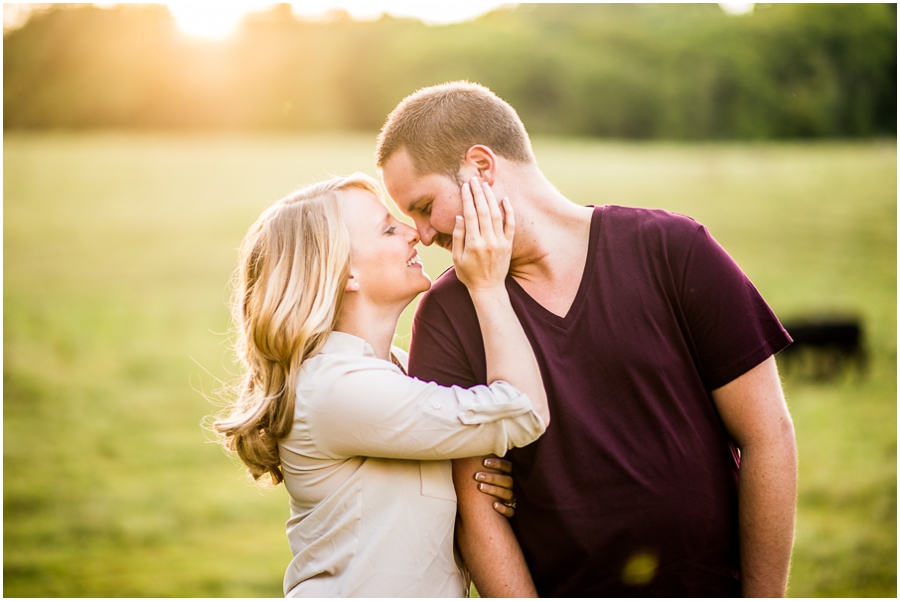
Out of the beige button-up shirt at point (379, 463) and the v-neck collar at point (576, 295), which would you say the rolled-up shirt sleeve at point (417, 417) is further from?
the v-neck collar at point (576, 295)

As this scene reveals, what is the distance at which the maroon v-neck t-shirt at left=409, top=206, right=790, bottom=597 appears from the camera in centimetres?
201

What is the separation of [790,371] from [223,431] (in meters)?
11.0

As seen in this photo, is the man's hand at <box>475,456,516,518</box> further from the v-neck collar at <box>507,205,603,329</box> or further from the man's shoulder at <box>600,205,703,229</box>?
the man's shoulder at <box>600,205,703,229</box>

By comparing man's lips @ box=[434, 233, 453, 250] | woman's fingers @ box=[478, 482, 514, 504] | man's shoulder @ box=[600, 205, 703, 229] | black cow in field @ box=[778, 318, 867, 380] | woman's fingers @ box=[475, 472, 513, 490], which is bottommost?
black cow in field @ box=[778, 318, 867, 380]

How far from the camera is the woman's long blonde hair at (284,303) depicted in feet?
6.86

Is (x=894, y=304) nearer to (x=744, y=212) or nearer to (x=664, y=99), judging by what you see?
(x=744, y=212)

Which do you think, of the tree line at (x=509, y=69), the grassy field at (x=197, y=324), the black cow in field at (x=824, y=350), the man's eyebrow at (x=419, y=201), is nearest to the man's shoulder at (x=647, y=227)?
the man's eyebrow at (x=419, y=201)

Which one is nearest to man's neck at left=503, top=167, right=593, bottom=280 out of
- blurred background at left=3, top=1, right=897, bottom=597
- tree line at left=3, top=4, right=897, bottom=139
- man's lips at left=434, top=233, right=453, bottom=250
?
man's lips at left=434, top=233, right=453, bottom=250

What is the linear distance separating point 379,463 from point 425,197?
849 millimetres

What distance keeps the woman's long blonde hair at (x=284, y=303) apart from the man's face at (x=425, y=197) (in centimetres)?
16

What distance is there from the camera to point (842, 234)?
1720 cm

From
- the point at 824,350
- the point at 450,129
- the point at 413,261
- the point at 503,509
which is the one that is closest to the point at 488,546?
the point at 503,509

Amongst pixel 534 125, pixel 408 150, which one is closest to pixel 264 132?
pixel 534 125

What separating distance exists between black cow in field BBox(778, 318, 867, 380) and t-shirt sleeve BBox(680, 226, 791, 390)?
33.7 ft
